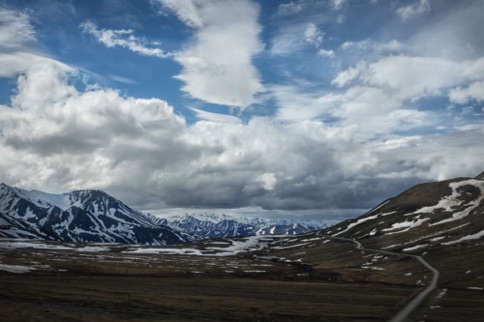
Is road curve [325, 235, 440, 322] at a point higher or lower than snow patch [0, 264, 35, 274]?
lower

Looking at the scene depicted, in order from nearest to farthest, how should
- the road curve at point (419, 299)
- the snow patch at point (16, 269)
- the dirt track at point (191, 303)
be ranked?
the dirt track at point (191, 303) < the road curve at point (419, 299) < the snow patch at point (16, 269)

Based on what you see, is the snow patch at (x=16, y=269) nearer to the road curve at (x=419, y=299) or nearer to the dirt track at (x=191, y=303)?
the dirt track at (x=191, y=303)

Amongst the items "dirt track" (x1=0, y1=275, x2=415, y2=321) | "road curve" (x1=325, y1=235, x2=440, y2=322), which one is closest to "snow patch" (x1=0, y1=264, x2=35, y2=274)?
"dirt track" (x1=0, y1=275, x2=415, y2=321)

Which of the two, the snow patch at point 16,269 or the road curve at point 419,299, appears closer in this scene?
the road curve at point 419,299

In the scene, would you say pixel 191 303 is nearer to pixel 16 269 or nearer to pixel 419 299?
pixel 419 299

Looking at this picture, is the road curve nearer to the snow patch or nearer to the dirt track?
the dirt track

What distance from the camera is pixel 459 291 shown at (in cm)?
8038

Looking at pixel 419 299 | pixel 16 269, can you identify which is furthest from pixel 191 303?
pixel 16 269

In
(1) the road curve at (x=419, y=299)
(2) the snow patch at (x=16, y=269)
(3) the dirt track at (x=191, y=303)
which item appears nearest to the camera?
(3) the dirt track at (x=191, y=303)

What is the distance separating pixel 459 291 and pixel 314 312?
127ft

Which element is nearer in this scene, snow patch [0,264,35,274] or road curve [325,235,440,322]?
road curve [325,235,440,322]

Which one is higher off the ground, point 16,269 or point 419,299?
point 16,269

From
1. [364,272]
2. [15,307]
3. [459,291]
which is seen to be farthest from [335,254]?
[15,307]

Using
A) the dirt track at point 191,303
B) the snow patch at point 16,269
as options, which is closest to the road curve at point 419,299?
the dirt track at point 191,303
